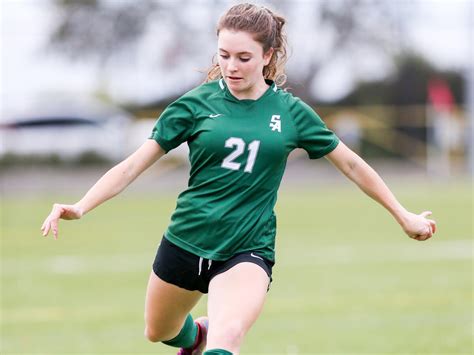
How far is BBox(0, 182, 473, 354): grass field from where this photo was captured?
26.6ft

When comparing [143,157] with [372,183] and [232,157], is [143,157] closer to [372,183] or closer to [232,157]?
[232,157]

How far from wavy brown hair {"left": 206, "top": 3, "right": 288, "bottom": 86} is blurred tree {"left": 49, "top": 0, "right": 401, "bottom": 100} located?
27.6m

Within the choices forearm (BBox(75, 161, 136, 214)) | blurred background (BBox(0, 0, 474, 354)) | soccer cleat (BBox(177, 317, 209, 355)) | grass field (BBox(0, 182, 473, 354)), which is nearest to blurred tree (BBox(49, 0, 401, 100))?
blurred background (BBox(0, 0, 474, 354))

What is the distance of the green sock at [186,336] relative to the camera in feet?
19.5

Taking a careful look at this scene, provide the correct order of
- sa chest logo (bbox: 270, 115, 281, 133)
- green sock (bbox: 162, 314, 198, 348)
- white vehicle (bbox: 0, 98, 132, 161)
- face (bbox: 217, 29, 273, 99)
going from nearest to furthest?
face (bbox: 217, 29, 273, 99) → sa chest logo (bbox: 270, 115, 281, 133) → green sock (bbox: 162, 314, 198, 348) → white vehicle (bbox: 0, 98, 132, 161)

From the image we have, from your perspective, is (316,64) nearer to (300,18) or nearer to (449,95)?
(300,18)

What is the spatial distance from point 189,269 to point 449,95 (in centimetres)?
3431

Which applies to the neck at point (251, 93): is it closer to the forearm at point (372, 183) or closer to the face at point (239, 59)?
the face at point (239, 59)

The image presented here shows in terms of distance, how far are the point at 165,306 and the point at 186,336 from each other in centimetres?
61

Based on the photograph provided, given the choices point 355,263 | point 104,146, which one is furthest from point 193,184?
point 104,146

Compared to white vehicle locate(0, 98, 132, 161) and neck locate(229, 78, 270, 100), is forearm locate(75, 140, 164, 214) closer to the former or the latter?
neck locate(229, 78, 270, 100)

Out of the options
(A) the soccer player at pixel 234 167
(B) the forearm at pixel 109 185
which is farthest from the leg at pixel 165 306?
(B) the forearm at pixel 109 185

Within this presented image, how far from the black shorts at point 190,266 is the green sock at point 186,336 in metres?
0.68

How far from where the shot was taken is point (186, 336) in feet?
19.7
